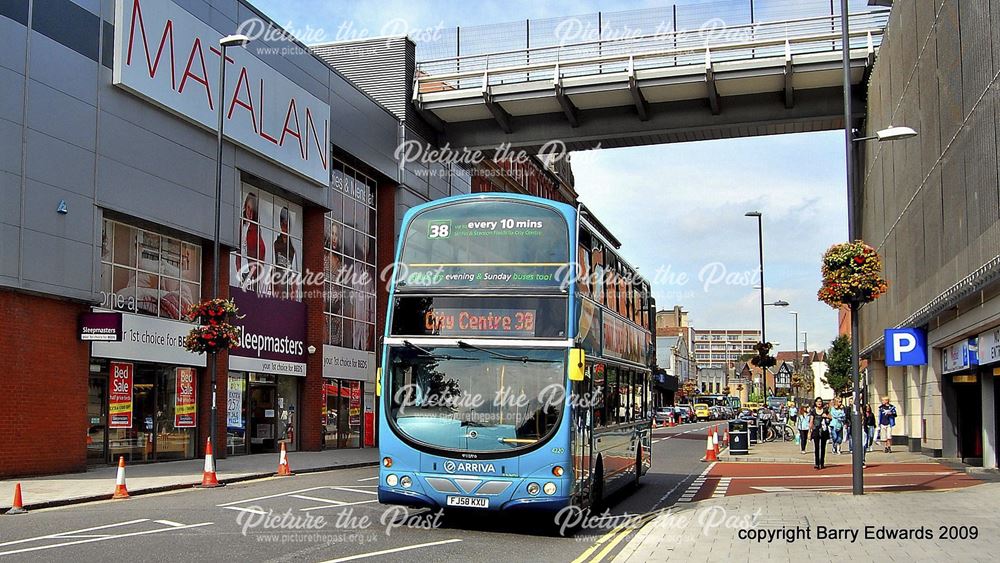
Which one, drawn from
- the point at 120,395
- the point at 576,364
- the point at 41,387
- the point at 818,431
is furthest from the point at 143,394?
the point at 818,431

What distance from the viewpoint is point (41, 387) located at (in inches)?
829

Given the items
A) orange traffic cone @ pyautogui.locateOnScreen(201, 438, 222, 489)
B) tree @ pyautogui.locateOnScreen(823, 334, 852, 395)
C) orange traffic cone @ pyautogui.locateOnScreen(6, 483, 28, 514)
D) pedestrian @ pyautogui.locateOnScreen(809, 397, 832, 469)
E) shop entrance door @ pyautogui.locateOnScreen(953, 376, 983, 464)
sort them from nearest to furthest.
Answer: orange traffic cone @ pyautogui.locateOnScreen(6, 483, 28, 514)
orange traffic cone @ pyautogui.locateOnScreen(201, 438, 222, 489)
pedestrian @ pyautogui.locateOnScreen(809, 397, 832, 469)
shop entrance door @ pyautogui.locateOnScreen(953, 376, 983, 464)
tree @ pyautogui.locateOnScreen(823, 334, 852, 395)

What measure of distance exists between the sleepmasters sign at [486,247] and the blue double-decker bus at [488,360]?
0.02 m

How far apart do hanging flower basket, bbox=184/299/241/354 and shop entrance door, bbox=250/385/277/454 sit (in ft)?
24.8

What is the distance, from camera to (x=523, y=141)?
38594mm

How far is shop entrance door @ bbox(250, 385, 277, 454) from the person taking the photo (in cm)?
3075

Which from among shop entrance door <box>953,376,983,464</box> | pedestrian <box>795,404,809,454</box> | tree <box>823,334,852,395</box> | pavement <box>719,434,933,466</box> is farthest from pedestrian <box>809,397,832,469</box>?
tree <box>823,334,852,395</box>

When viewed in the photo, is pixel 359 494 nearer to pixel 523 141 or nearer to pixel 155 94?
pixel 155 94

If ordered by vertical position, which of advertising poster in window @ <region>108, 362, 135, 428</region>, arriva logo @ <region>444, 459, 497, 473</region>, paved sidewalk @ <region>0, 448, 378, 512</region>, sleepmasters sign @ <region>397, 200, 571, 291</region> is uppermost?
sleepmasters sign @ <region>397, 200, 571, 291</region>

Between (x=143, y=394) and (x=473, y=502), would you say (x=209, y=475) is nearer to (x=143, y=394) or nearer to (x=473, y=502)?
(x=143, y=394)

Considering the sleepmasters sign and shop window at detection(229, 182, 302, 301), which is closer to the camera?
the sleepmasters sign

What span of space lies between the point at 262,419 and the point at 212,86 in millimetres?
10511

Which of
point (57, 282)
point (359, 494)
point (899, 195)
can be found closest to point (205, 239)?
point (57, 282)

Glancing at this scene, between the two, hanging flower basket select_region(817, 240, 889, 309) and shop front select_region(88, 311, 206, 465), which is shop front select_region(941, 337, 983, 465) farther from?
shop front select_region(88, 311, 206, 465)
